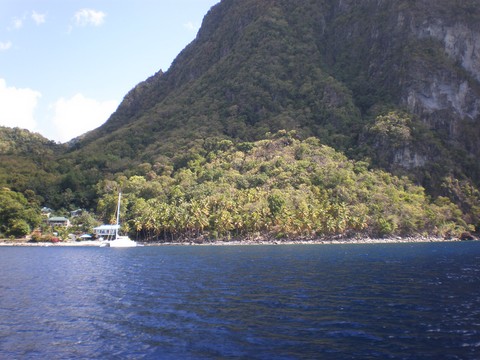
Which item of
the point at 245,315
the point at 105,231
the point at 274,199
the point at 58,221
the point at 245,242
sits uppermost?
the point at 274,199

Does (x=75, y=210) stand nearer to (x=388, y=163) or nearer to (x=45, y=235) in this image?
(x=45, y=235)

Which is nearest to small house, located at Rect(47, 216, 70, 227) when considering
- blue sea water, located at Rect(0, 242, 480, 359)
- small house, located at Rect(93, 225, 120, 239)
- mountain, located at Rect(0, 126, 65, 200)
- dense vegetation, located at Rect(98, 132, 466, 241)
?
dense vegetation, located at Rect(98, 132, 466, 241)

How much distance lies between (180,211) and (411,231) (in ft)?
218

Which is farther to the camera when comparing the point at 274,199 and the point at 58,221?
the point at 58,221

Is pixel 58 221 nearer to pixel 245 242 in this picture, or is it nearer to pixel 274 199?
pixel 245 242

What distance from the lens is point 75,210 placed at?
149375 mm

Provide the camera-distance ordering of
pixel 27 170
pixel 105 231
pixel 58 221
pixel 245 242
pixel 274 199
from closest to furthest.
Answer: pixel 245 242
pixel 105 231
pixel 274 199
pixel 58 221
pixel 27 170

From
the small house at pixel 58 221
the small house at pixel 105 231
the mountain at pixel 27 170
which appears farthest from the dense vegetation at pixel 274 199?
the mountain at pixel 27 170

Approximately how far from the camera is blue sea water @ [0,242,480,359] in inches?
779

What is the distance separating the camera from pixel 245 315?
85.0 ft

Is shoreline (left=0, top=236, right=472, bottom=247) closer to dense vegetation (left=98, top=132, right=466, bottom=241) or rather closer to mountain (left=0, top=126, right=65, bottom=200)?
dense vegetation (left=98, top=132, right=466, bottom=241)

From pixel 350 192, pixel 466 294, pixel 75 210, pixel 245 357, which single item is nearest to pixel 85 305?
pixel 245 357

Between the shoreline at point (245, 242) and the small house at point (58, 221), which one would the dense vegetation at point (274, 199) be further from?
the small house at point (58, 221)

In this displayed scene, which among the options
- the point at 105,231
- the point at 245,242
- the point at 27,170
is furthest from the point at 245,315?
the point at 27,170
